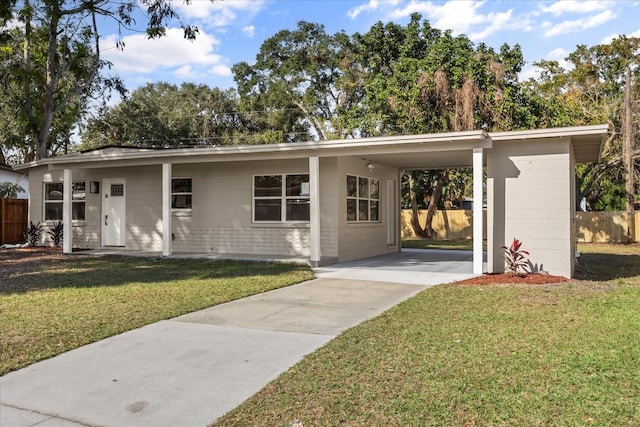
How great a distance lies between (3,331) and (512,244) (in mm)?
8812

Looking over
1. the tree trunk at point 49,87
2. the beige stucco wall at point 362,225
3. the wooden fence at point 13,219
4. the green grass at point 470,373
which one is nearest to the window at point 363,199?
Result: the beige stucco wall at point 362,225

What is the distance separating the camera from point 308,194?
13.2 m

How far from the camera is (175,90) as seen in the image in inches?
1581

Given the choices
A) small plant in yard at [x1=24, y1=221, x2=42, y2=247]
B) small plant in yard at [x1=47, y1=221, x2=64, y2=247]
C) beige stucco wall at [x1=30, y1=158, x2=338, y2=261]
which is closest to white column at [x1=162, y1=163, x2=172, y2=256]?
beige stucco wall at [x1=30, y1=158, x2=338, y2=261]

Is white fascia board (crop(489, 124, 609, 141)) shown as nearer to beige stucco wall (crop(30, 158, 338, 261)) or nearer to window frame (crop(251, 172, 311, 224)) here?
beige stucco wall (crop(30, 158, 338, 261))

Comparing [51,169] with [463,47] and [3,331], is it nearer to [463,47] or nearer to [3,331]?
[3,331]

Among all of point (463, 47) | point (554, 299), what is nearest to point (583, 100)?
point (463, 47)

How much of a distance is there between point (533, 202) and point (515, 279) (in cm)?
174

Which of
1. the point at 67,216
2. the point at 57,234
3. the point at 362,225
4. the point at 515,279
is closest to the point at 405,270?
the point at 515,279

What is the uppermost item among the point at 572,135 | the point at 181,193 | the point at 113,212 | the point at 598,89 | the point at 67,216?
the point at 598,89

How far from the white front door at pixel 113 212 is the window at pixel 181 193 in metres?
1.93

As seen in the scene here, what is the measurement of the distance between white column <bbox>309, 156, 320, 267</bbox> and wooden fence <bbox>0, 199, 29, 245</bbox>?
12.8m

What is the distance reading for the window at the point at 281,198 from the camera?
13406mm

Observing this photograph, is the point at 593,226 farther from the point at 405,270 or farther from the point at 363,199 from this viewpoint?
the point at 405,270
